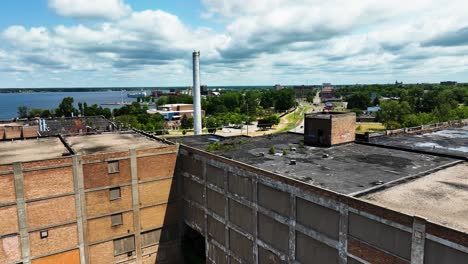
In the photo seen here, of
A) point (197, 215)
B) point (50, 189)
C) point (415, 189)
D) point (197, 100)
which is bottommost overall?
point (197, 215)

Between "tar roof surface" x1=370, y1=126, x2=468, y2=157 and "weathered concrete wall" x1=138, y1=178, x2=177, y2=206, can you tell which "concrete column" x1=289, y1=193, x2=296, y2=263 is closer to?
"weathered concrete wall" x1=138, y1=178, x2=177, y2=206

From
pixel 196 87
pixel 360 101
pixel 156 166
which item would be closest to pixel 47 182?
pixel 156 166

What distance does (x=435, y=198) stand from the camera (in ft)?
66.4

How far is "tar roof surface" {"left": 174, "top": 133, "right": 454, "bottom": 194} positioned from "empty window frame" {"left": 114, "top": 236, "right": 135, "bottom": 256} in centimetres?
1335

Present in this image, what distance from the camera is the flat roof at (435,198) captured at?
690 inches

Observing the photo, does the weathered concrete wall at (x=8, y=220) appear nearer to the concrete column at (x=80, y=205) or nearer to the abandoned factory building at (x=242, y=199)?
the abandoned factory building at (x=242, y=199)

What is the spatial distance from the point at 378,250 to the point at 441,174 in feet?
35.6

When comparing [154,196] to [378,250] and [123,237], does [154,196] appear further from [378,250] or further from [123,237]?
[378,250]

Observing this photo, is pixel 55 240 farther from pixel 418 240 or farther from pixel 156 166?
pixel 418 240

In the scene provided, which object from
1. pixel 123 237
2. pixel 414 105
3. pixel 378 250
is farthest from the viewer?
pixel 414 105

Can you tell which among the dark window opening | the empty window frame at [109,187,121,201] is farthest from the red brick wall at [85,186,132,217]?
the dark window opening

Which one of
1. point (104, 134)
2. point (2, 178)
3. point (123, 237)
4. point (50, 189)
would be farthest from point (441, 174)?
point (104, 134)

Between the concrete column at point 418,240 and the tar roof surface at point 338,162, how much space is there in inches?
215

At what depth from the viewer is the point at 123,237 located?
120 ft
